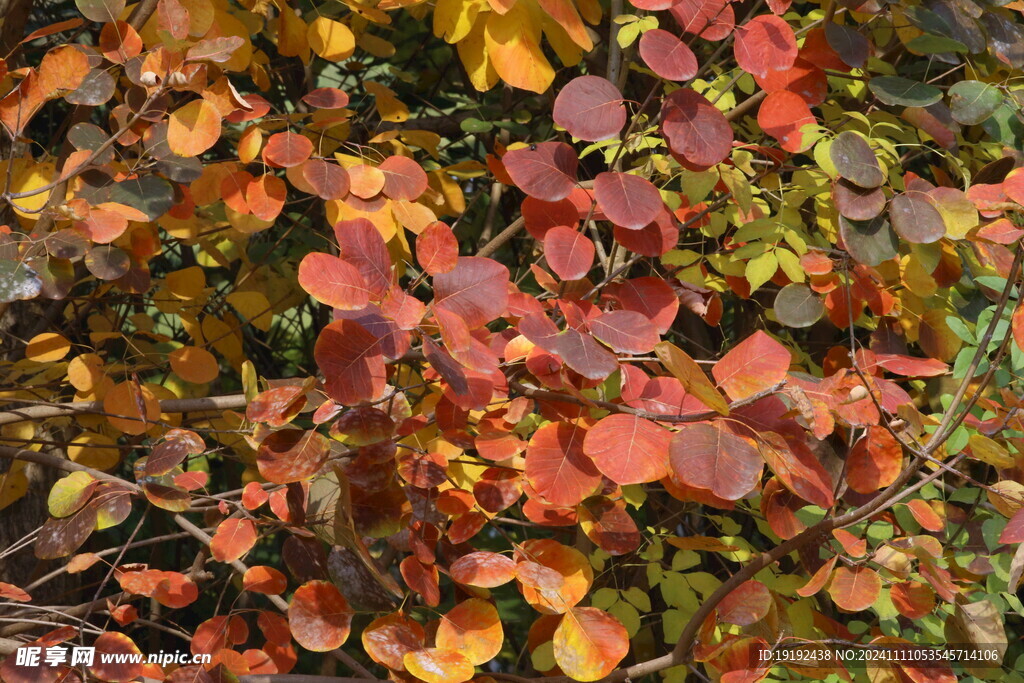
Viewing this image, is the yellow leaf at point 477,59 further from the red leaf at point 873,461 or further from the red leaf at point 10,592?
the red leaf at point 10,592

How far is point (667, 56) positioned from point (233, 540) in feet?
2.38

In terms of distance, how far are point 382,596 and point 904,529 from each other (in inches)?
31.0

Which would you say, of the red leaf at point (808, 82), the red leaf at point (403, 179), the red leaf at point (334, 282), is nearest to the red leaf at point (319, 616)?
the red leaf at point (334, 282)

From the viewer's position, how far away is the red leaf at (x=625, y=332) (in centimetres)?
83

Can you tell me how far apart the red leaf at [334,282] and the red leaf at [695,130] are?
0.36 meters

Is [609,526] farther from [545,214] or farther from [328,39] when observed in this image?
[328,39]

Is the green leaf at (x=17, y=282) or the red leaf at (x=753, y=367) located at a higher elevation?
the green leaf at (x=17, y=282)

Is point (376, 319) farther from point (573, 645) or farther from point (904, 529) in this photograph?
point (904, 529)

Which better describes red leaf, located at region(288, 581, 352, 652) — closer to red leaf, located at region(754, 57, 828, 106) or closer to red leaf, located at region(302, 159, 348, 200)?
red leaf, located at region(302, 159, 348, 200)

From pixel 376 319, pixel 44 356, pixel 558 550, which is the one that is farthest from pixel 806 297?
pixel 44 356

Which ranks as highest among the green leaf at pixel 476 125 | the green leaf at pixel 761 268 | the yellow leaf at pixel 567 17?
the yellow leaf at pixel 567 17

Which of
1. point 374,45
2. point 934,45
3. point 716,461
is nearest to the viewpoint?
point 716,461

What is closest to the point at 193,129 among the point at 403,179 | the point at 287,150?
the point at 287,150

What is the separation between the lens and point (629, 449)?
2.58ft
